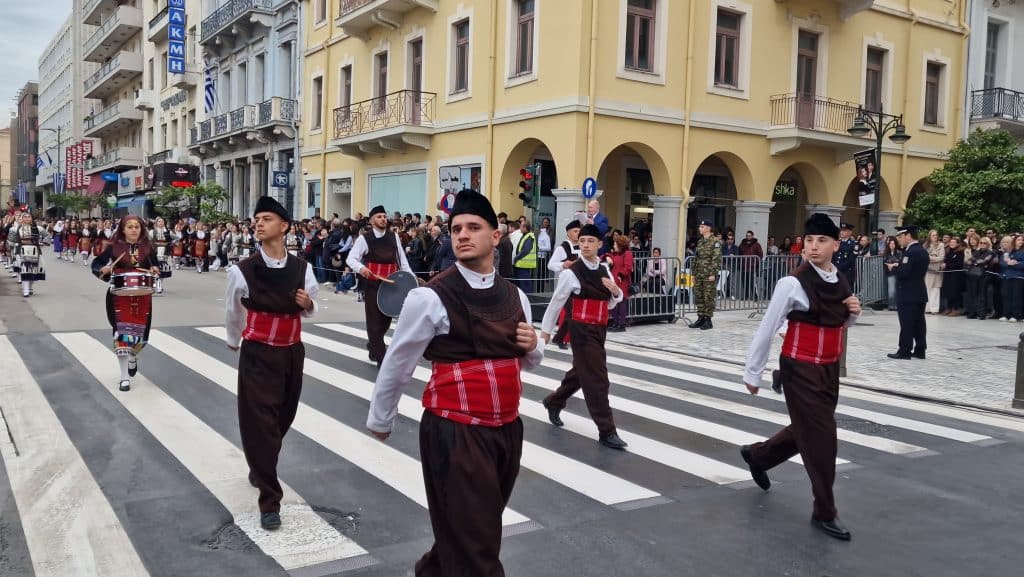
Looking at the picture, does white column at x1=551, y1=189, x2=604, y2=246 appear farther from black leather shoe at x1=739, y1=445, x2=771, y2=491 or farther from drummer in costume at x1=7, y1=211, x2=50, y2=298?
black leather shoe at x1=739, y1=445, x2=771, y2=491

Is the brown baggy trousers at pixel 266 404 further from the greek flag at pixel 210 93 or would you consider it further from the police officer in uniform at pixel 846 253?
the greek flag at pixel 210 93

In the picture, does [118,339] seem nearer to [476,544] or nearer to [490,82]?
[476,544]

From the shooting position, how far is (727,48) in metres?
22.0

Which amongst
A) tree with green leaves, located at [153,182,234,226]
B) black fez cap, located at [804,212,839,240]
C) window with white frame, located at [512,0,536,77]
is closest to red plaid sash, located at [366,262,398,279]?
black fez cap, located at [804,212,839,240]

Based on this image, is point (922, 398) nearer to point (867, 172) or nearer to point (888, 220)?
point (867, 172)

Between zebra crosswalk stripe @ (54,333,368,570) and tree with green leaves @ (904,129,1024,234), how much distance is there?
2140 cm

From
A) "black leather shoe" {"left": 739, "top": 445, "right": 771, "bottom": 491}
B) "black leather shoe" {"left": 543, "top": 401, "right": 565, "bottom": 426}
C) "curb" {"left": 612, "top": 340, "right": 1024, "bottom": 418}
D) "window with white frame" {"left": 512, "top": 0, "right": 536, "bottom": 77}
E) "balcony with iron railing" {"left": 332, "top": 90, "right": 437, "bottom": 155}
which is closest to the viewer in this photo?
"black leather shoe" {"left": 739, "top": 445, "right": 771, "bottom": 491}

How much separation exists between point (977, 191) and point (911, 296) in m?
12.8

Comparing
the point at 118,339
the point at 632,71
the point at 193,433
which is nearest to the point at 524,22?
the point at 632,71

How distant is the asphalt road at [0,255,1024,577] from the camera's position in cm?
468

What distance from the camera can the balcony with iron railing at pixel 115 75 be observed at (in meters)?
53.6

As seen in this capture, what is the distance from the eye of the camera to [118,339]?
8.95 m

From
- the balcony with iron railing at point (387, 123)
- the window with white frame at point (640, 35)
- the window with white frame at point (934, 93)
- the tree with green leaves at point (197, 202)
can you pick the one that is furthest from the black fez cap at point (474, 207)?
the tree with green leaves at point (197, 202)

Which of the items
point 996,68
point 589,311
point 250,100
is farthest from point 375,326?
point 250,100
